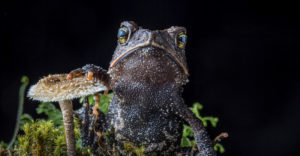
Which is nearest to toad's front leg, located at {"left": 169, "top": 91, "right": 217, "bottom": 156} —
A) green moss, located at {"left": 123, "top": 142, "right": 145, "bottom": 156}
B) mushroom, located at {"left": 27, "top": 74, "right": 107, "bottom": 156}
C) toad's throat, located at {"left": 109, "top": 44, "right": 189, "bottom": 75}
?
toad's throat, located at {"left": 109, "top": 44, "right": 189, "bottom": 75}

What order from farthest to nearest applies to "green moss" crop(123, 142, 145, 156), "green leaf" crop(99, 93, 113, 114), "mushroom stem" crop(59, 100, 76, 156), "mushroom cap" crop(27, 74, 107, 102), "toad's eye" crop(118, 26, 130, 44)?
1. "green leaf" crop(99, 93, 113, 114)
2. "green moss" crop(123, 142, 145, 156)
3. "toad's eye" crop(118, 26, 130, 44)
4. "mushroom stem" crop(59, 100, 76, 156)
5. "mushroom cap" crop(27, 74, 107, 102)

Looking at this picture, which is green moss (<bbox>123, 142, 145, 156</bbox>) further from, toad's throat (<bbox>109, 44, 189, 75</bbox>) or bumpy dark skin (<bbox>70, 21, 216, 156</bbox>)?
toad's throat (<bbox>109, 44, 189, 75</bbox>)

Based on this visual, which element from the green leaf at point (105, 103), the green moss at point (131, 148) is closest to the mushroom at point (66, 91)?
the green moss at point (131, 148)

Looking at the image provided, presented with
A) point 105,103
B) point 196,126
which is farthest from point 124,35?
point 105,103

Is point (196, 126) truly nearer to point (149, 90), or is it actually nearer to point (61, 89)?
point (149, 90)

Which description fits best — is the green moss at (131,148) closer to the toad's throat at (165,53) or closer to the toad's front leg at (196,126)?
the toad's front leg at (196,126)

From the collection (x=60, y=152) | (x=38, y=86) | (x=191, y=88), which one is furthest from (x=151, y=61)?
(x=191, y=88)

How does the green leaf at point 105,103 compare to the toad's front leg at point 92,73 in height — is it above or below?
above
